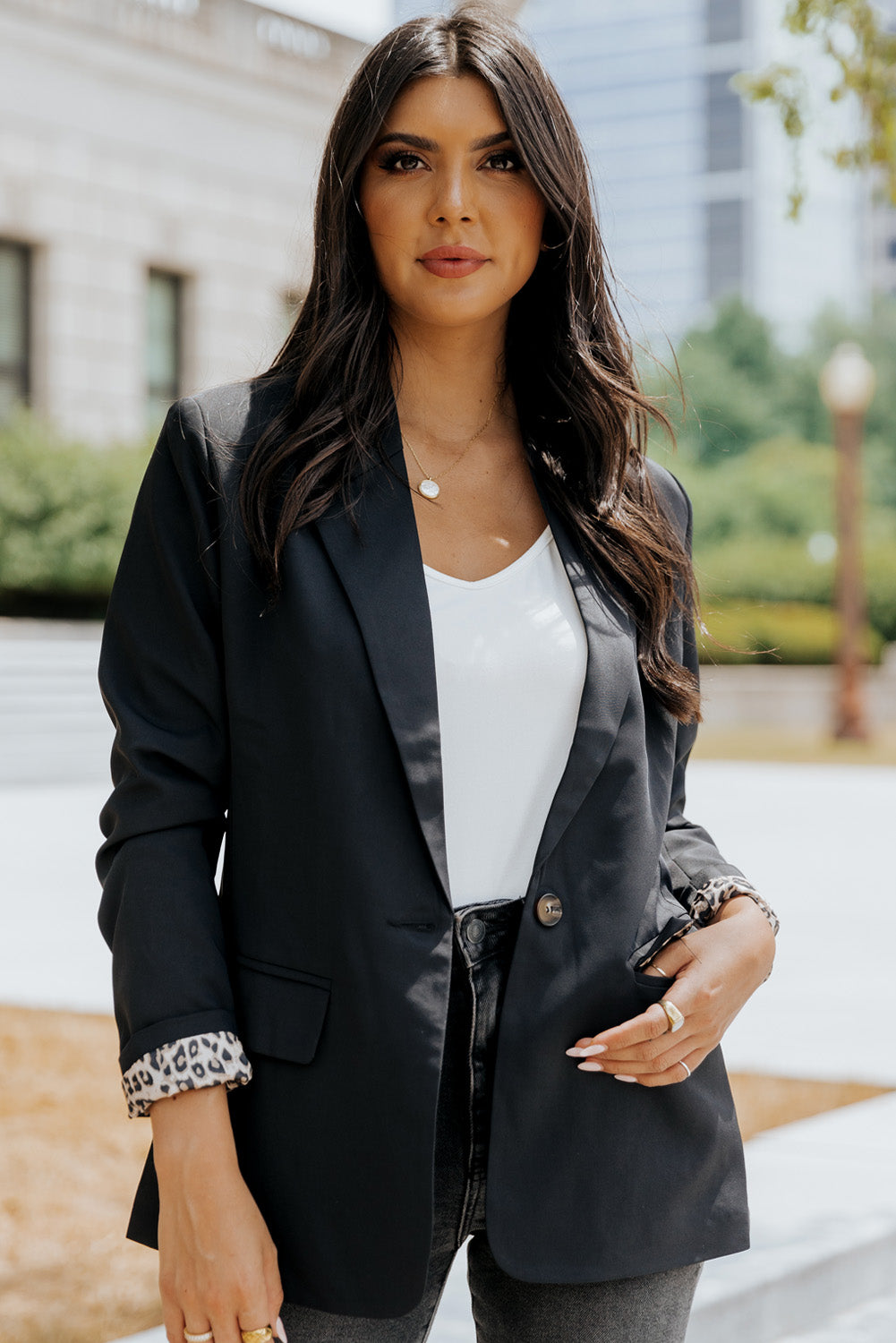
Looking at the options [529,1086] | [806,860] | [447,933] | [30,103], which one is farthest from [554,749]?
[30,103]

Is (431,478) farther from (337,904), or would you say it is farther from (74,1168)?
(74,1168)

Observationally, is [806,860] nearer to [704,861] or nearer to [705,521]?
[704,861]

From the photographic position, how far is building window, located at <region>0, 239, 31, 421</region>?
64.6 feet

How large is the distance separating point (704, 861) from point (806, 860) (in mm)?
8189

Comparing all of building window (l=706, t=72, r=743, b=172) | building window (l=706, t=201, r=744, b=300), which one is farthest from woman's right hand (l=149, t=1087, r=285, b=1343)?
building window (l=706, t=72, r=743, b=172)

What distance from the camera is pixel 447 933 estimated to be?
5.53 ft

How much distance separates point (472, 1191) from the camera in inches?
68.8

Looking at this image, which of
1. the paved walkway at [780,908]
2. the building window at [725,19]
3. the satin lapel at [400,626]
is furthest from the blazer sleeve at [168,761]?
the building window at [725,19]

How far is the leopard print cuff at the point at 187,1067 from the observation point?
159 centimetres

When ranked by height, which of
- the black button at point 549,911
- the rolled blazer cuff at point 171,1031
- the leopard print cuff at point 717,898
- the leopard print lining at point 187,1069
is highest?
the black button at point 549,911

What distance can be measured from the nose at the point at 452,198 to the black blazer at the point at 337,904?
0.34 metres

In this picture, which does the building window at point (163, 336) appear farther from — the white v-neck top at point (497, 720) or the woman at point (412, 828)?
the white v-neck top at point (497, 720)

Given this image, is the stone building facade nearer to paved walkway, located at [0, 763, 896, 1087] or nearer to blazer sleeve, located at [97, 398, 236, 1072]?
paved walkway, located at [0, 763, 896, 1087]

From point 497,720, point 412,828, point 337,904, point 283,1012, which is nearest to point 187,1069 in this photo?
point 283,1012
